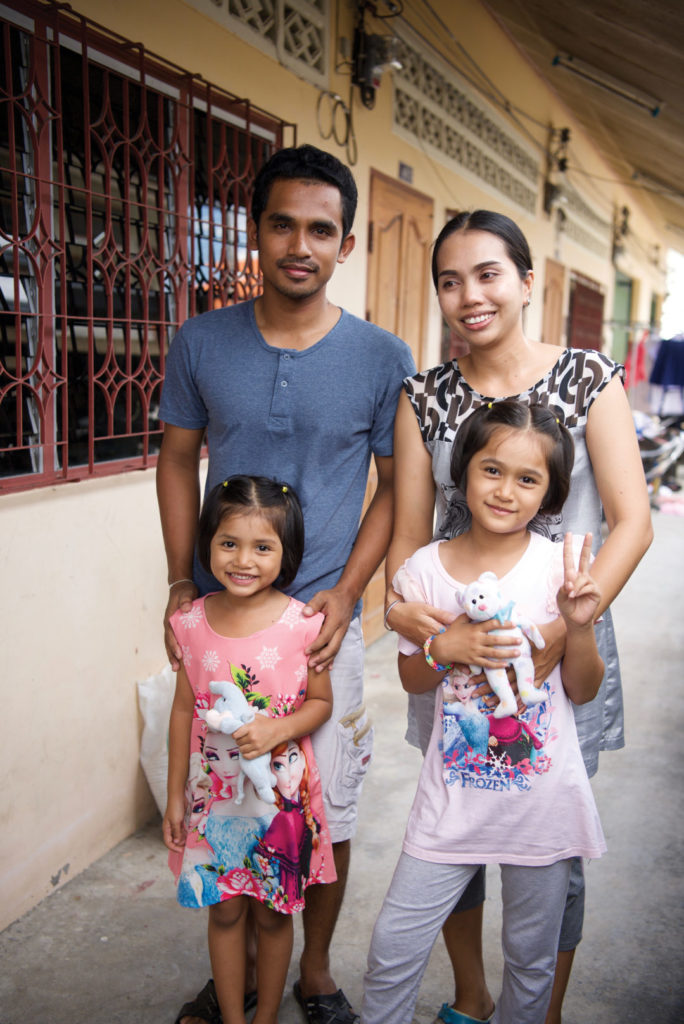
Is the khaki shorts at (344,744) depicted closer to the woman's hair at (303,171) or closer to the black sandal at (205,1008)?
the black sandal at (205,1008)

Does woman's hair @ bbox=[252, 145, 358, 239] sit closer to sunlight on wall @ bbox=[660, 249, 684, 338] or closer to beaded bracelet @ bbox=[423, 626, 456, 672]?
beaded bracelet @ bbox=[423, 626, 456, 672]

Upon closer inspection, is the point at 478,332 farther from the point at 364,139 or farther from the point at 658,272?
the point at 658,272

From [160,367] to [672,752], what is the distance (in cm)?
269

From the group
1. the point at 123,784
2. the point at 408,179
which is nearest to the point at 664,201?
the point at 408,179

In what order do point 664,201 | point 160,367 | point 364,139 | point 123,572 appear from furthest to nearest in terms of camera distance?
point 664,201 < point 364,139 < point 160,367 < point 123,572

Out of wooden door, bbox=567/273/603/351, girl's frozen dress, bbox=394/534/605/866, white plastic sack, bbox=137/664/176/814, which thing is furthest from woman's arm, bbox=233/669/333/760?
wooden door, bbox=567/273/603/351

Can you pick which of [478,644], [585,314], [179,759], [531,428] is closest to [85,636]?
[179,759]

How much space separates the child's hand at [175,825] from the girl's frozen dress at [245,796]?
1.2 inches

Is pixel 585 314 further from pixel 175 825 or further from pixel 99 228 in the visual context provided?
pixel 175 825

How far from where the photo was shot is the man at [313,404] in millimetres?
1866

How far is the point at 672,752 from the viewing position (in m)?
3.75

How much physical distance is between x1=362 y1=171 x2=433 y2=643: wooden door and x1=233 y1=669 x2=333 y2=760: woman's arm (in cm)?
266

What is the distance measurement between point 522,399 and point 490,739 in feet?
2.14

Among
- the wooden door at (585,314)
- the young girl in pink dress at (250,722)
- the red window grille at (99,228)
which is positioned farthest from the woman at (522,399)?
the wooden door at (585,314)
